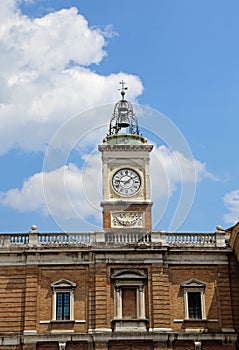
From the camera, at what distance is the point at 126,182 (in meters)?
41.9

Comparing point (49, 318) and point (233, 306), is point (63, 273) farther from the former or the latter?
point (233, 306)

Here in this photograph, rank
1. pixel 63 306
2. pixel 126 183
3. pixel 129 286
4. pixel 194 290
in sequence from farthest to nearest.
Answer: pixel 126 183 < pixel 194 290 < pixel 129 286 < pixel 63 306

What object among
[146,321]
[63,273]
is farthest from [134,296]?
[63,273]

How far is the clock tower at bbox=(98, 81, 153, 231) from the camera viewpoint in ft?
134

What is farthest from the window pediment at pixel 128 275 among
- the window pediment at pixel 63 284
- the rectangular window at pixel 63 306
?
the rectangular window at pixel 63 306

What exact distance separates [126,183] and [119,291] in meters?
9.06

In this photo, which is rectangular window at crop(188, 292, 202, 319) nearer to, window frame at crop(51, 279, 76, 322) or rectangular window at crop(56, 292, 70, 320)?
window frame at crop(51, 279, 76, 322)

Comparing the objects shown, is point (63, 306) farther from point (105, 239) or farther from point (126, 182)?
point (126, 182)

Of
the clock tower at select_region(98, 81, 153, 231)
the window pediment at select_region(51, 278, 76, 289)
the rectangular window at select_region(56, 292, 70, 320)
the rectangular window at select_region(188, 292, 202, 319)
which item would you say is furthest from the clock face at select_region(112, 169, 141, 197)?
the rectangular window at select_region(56, 292, 70, 320)

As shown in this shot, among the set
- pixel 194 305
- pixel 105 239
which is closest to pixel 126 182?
pixel 105 239

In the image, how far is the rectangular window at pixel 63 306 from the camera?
113ft

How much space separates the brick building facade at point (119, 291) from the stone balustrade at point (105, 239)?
0.05 m

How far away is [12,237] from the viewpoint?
3562 cm

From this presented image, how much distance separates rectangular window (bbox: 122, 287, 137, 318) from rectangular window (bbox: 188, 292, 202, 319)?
2877 mm
